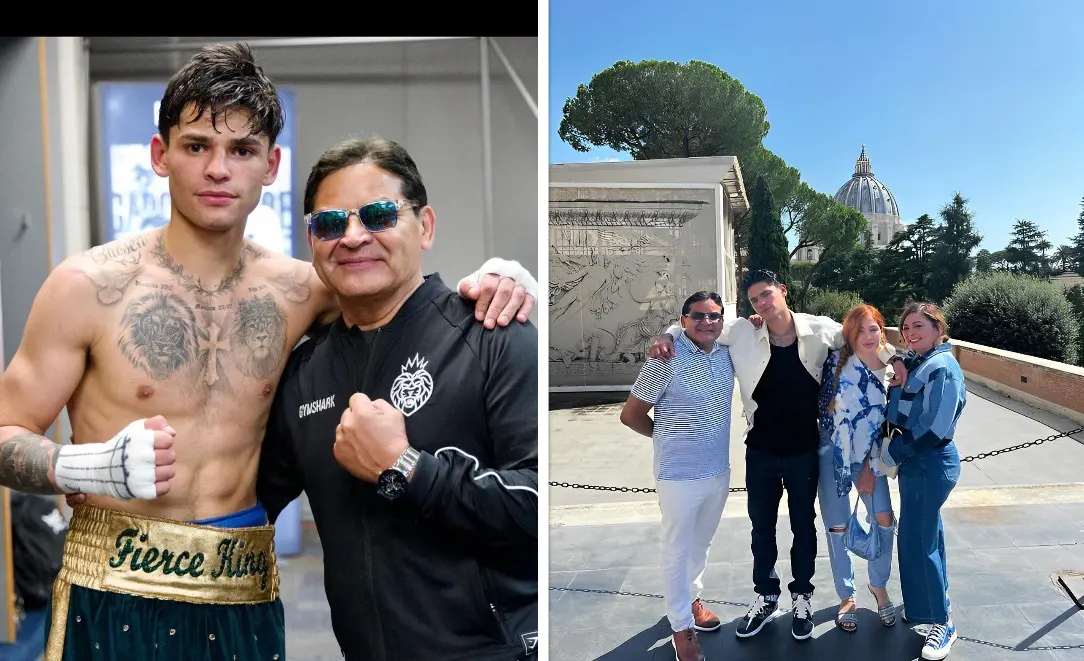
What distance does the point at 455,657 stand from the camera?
8.16ft

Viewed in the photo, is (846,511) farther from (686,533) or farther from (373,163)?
(373,163)

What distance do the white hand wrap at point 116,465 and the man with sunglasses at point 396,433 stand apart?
34 centimetres

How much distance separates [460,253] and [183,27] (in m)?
1.14

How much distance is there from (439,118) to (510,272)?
58 cm

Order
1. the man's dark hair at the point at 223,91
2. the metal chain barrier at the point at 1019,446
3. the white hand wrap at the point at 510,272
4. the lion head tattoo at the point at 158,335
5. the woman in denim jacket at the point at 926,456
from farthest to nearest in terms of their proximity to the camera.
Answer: the metal chain barrier at the point at 1019,446
the woman in denim jacket at the point at 926,456
the white hand wrap at the point at 510,272
the man's dark hair at the point at 223,91
the lion head tattoo at the point at 158,335

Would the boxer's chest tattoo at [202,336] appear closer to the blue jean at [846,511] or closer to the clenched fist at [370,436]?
the clenched fist at [370,436]

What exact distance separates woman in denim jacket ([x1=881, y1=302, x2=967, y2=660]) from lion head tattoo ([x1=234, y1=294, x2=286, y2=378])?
6.95ft

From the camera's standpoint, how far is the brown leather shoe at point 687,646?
282cm

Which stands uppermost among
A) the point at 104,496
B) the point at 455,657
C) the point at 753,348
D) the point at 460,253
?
the point at 460,253

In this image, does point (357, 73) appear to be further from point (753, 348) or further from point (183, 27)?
point (753, 348)

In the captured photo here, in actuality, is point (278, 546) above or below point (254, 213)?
below

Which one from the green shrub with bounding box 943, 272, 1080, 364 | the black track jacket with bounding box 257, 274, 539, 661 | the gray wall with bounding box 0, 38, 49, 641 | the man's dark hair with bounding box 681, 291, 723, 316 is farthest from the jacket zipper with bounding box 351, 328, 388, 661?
the green shrub with bounding box 943, 272, 1080, 364

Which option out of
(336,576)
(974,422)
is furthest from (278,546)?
(974,422)

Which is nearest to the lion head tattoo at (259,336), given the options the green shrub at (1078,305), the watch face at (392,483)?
the watch face at (392,483)
